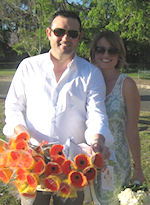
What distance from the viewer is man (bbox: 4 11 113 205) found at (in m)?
1.96

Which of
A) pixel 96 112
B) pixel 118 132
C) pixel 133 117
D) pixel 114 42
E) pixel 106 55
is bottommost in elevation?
pixel 118 132

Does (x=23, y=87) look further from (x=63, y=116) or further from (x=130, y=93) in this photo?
(x=130, y=93)

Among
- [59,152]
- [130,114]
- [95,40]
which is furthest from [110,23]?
[59,152]

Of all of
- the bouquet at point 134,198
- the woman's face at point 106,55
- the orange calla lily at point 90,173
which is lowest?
the bouquet at point 134,198

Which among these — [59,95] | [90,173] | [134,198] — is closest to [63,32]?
Result: [59,95]

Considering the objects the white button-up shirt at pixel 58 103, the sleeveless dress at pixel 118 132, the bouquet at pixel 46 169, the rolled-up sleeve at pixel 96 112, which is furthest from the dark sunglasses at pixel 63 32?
the bouquet at pixel 46 169

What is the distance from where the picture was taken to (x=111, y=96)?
231cm

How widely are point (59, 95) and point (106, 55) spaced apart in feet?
2.17

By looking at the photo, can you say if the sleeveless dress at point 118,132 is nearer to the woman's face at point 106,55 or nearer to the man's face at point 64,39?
the woman's face at point 106,55

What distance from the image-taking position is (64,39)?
1.98 m

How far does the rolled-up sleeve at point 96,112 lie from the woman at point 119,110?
302 millimetres

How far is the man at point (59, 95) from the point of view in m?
1.96

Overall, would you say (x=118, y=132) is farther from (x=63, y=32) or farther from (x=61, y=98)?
(x=63, y=32)

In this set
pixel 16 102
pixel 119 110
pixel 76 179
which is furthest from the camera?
pixel 119 110
